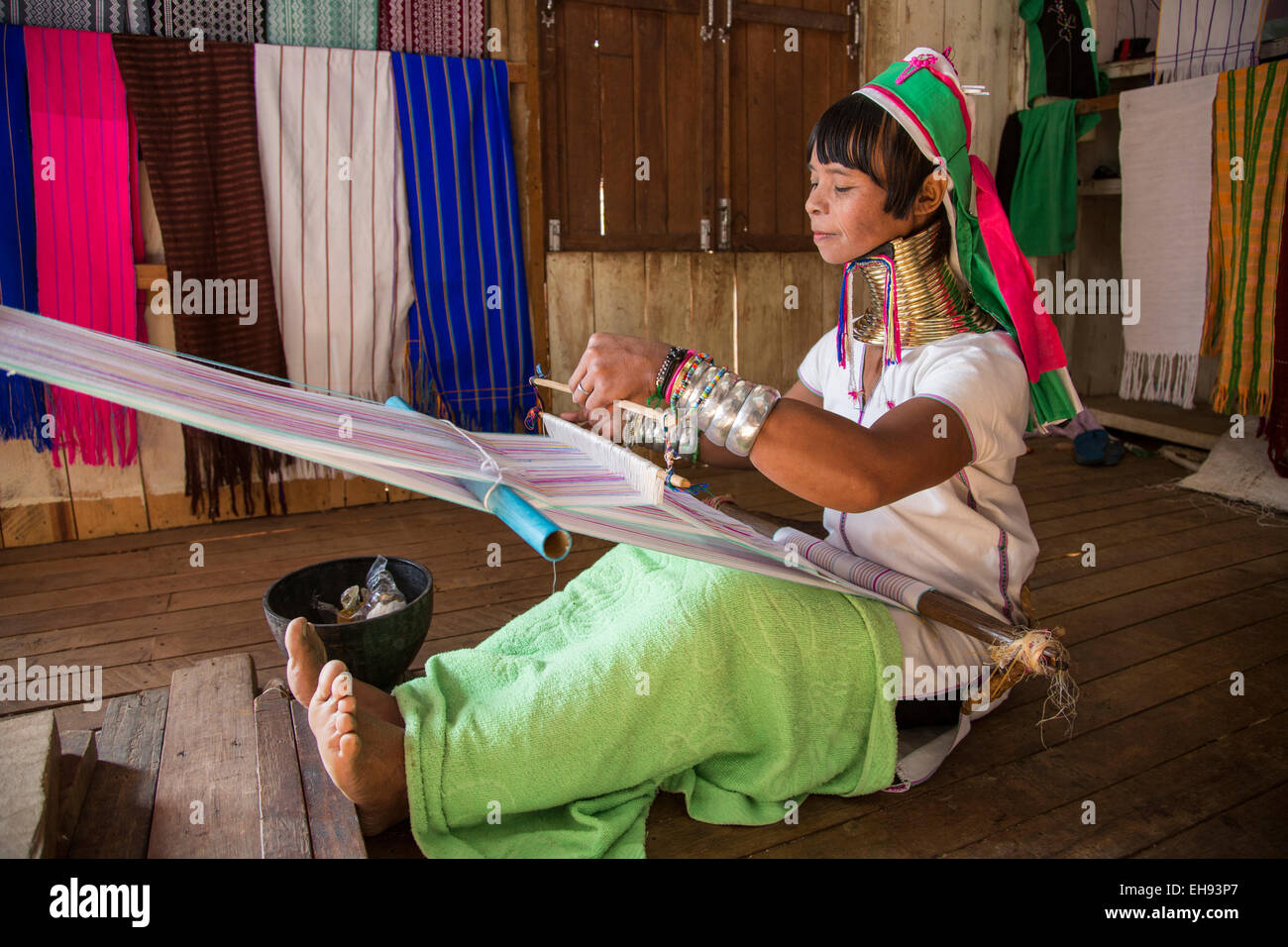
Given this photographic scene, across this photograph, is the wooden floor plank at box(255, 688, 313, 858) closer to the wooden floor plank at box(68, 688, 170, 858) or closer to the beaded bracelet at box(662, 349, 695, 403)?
the wooden floor plank at box(68, 688, 170, 858)

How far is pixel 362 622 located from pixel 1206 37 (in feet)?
13.0

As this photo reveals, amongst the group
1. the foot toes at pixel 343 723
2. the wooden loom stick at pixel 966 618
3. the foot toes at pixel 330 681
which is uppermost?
the wooden loom stick at pixel 966 618

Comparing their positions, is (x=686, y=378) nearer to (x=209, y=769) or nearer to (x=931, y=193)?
(x=931, y=193)

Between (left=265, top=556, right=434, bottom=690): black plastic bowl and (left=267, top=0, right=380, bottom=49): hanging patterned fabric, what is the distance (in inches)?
86.6

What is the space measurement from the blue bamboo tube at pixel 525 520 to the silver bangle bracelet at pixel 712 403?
0.24 metres

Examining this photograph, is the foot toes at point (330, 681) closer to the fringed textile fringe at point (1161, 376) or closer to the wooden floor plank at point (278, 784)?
the wooden floor plank at point (278, 784)

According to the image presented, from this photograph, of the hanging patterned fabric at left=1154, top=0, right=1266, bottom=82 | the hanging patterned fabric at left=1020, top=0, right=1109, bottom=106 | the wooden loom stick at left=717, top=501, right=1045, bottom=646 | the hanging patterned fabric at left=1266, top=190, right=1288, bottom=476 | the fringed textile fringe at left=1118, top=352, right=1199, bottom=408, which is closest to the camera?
the wooden loom stick at left=717, top=501, right=1045, bottom=646

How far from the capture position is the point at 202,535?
316cm

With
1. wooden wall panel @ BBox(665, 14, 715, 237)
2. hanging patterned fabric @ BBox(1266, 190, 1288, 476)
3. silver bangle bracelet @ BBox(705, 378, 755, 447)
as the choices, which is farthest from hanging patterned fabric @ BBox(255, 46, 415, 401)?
hanging patterned fabric @ BBox(1266, 190, 1288, 476)

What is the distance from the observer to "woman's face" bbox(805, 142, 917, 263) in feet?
4.82

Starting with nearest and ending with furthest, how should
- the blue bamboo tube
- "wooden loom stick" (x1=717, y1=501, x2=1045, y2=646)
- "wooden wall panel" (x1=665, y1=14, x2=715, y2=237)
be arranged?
1. the blue bamboo tube
2. "wooden loom stick" (x1=717, y1=501, x2=1045, y2=646)
3. "wooden wall panel" (x1=665, y1=14, x2=715, y2=237)

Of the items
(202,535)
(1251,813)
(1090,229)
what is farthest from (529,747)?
(1090,229)

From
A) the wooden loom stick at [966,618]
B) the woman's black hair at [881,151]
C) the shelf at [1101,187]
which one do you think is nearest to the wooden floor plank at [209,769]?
the wooden loom stick at [966,618]

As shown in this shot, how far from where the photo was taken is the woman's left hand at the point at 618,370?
4.15 ft
